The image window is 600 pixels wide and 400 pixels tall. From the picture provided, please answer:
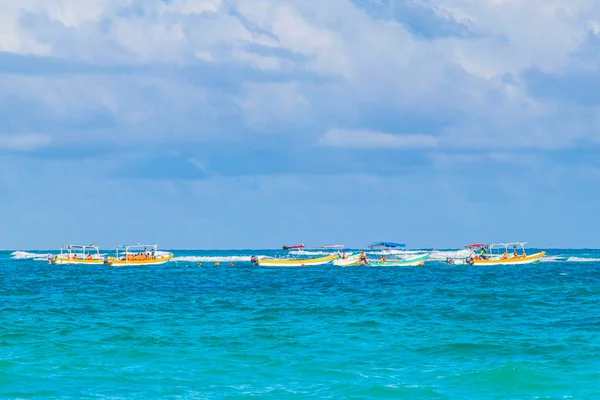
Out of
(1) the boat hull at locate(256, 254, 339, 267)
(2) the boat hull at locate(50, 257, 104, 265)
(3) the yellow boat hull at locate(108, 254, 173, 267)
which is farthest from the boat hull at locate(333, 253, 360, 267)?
(2) the boat hull at locate(50, 257, 104, 265)

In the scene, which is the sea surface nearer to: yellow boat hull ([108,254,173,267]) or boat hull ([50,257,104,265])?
yellow boat hull ([108,254,173,267])

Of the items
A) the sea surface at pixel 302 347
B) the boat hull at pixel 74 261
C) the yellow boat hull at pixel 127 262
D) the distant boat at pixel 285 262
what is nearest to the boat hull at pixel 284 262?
the distant boat at pixel 285 262

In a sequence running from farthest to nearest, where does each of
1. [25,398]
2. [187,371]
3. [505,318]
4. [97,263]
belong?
[97,263] < [505,318] < [187,371] < [25,398]

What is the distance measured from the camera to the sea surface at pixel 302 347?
25062mm

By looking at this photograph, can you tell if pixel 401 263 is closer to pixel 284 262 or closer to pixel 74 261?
pixel 284 262

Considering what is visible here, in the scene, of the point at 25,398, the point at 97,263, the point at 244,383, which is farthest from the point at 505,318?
the point at 97,263

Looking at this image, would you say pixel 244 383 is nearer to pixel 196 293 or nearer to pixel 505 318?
pixel 505 318

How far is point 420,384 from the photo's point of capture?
25.5 meters

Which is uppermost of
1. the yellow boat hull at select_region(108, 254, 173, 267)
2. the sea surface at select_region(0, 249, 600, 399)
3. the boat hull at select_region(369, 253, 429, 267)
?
the yellow boat hull at select_region(108, 254, 173, 267)

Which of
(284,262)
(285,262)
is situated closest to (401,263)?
(285,262)

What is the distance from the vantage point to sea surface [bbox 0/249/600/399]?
2506cm

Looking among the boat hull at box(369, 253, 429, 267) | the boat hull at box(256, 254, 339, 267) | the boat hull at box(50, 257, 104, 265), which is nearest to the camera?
the boat hull at box(369, 253, 429, 267)

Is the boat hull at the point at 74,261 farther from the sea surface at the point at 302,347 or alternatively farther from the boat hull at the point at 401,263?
the sea surface at the point at 302,347

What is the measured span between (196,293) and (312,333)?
26.6 meters
